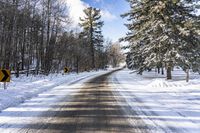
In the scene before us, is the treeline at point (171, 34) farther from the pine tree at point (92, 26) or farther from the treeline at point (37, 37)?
the pine tree at point (92, 26)

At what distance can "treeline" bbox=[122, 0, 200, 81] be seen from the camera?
2302cm

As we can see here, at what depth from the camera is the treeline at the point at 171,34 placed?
2302 centimetres

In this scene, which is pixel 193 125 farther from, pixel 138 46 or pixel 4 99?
pixel 138 46

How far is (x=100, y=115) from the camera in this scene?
8.93 m

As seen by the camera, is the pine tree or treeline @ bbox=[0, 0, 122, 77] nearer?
treeline @ bbox=[0, 0, 122, 77]

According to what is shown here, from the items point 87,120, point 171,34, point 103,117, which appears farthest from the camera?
point 171,34

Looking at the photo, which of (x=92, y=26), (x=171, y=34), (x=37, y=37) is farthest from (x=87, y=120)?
(x=92, y=26)

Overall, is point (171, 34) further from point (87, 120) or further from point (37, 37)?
point (37, 37)

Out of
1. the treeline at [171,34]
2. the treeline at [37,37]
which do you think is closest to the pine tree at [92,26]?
the treeline at [37,37]

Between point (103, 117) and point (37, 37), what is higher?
point (37, 37)

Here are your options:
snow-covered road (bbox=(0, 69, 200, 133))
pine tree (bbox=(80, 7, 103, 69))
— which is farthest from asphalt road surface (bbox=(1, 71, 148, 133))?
pine tree (bbox=(80, 7, 103, 69))

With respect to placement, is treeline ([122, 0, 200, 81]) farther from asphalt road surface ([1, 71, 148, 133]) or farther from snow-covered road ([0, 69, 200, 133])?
asphalt road surface ([1, 71, 148, 133])

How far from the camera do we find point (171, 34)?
77.8 ft

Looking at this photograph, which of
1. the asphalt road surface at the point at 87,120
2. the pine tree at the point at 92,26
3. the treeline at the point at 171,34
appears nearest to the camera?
the asphalt road surface at the point at 87,120
